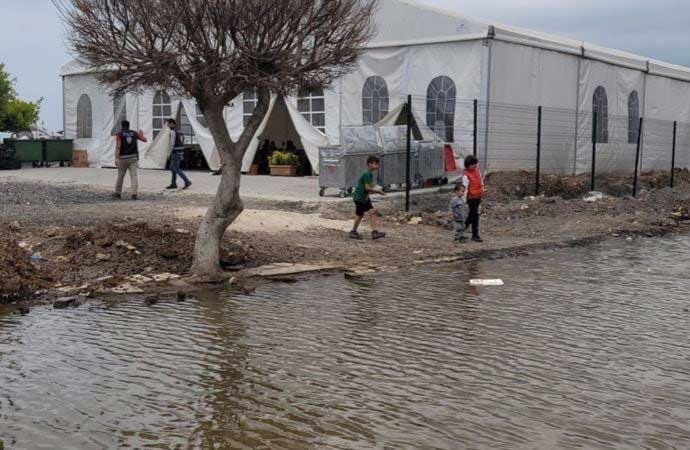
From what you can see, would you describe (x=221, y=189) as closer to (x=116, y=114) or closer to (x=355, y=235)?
(x=355, y=235)

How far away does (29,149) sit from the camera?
32.6m

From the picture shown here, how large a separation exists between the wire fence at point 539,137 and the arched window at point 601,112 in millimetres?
32

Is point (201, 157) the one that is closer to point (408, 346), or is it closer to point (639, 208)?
point (639, 208)

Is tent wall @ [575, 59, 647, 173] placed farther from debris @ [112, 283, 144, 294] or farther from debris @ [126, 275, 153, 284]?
Result: debris @ [112, 283, 144, 294]

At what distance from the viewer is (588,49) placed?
25.6 meters

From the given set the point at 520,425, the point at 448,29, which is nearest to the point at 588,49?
the point at 448,29

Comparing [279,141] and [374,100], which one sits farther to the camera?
[279,141]

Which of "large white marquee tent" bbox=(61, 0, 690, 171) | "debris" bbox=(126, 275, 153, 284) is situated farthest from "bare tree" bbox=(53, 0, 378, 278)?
"large white marquee tent" bbox=(61, 0, 690, 171)

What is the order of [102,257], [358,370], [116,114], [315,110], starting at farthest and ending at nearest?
[116,114], [315,110], [102,257], [358,370]

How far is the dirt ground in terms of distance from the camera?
1015cm

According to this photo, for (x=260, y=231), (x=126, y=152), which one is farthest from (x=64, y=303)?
(x=126, y=152)

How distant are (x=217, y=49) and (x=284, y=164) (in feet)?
53.3

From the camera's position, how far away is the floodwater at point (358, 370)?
5105 mm

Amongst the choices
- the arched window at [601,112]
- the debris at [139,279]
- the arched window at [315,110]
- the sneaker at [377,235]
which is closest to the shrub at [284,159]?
the arched window at [315,110]
